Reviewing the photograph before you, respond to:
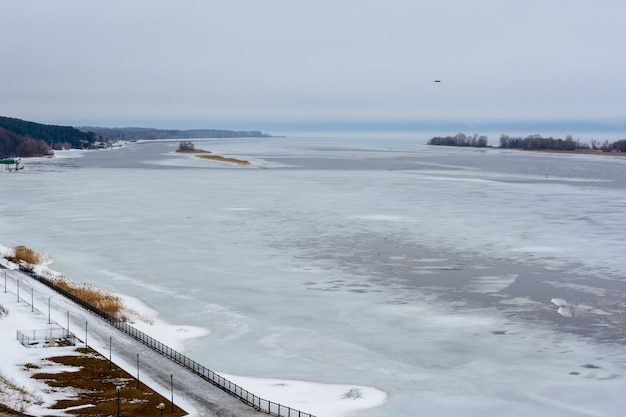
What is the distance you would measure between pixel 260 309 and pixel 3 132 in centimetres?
16869

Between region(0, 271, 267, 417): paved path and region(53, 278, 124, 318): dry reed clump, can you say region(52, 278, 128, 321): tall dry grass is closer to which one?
region(53, 278, 124, 318): dry reed clump

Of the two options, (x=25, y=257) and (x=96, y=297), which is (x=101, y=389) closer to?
(x=96, y=297)

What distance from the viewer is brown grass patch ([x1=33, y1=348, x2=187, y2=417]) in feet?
73.2

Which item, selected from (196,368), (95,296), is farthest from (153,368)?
(95,296)

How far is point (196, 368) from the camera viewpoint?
1000 inches

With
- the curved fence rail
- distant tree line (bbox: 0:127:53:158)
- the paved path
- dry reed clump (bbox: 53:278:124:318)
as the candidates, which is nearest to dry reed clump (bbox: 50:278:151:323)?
dry reed clump (bbox: 53:278:124:318)

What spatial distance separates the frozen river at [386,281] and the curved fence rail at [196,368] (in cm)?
74

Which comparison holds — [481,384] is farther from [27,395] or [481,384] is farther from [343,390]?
Answer: [27,395]

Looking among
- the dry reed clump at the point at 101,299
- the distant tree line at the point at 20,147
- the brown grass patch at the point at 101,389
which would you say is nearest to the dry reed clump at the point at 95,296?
the dry reed clump at the point at 101,299

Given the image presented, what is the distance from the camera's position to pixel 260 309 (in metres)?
32.1

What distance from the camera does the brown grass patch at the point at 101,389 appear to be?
878 inches

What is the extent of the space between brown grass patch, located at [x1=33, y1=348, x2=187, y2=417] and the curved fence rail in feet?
5.69

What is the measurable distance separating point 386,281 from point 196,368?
517 inches

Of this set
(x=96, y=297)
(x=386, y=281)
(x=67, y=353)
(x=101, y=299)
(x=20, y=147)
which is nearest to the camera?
(x=67, y=353)
